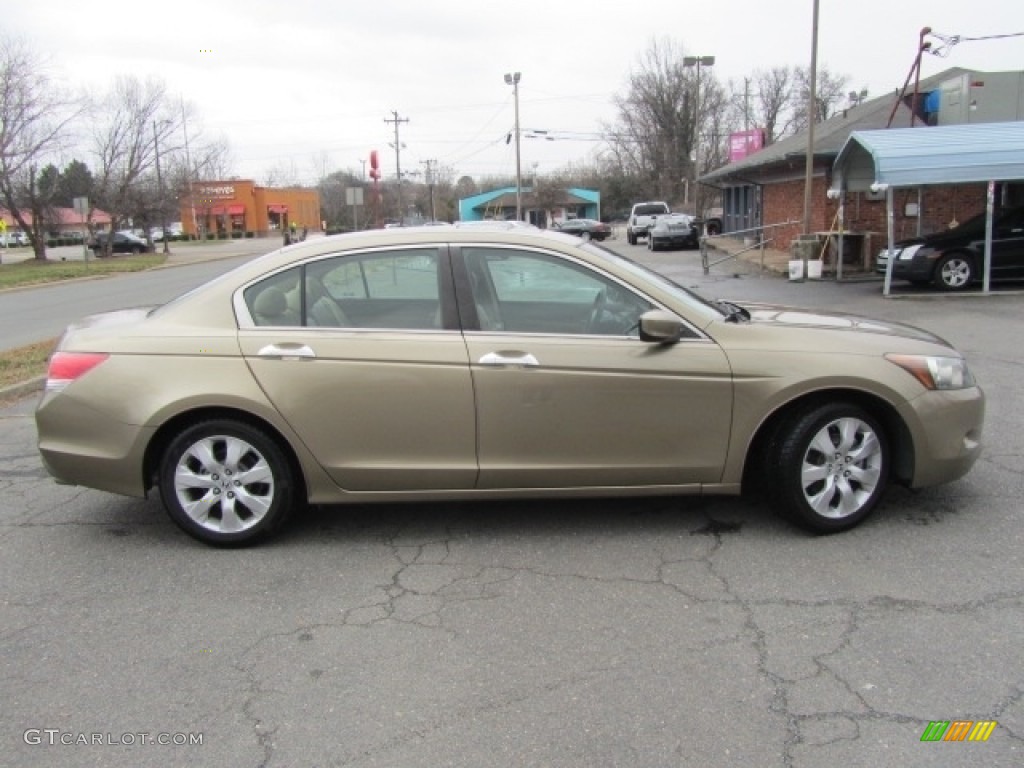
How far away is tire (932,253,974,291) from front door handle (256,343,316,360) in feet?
46.9

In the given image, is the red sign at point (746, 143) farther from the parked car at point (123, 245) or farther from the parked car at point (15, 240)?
the parked car at point (15, 240)

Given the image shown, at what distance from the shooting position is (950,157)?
13797 millimetres

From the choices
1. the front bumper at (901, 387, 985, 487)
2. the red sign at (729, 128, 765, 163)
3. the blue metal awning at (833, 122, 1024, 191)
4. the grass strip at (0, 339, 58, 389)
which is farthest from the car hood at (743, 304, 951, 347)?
the red sign at (729, 128, 765, 163)

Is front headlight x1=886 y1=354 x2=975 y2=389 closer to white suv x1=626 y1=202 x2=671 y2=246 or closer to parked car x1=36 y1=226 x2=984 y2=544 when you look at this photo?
parked car x1=36 y1=226 x2=984 y2=544

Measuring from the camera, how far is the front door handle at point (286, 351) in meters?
4.08

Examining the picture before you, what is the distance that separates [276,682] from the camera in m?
3.08

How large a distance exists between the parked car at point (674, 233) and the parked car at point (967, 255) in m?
19.5

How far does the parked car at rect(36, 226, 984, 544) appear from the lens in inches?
159

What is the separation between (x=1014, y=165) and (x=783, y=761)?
46.1 feet

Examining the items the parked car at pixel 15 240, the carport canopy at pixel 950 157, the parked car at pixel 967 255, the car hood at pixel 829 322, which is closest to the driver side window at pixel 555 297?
the car hood at pixel 829 322

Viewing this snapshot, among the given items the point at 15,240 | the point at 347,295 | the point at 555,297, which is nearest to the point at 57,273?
the point at 347,295

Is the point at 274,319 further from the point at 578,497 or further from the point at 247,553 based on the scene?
the point at 578,497

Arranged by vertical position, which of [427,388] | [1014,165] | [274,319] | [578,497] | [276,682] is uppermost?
[1014,165]

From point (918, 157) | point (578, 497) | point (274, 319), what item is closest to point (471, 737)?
point (578, 497)
